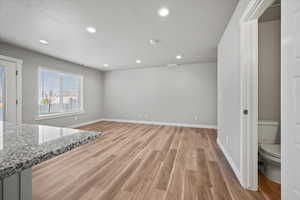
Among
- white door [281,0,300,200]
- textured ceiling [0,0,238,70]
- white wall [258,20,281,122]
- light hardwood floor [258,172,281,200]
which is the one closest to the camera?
white door [281,0,300,200]

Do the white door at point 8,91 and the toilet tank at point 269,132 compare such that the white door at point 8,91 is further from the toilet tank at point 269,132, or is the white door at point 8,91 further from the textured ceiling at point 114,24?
the toilet tank at point 269,132

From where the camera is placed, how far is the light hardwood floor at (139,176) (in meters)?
1.32

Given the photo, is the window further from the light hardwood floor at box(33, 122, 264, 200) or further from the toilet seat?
the toilet seat

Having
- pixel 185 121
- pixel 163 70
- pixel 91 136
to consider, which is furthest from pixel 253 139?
pixel 163 70

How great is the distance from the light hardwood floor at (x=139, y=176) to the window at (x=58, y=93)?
7.86 feet

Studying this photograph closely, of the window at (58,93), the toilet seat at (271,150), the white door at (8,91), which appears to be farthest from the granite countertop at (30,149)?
the window at (58,93)

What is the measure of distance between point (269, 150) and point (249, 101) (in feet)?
2.64

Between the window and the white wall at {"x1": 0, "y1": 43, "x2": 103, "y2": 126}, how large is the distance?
188mm

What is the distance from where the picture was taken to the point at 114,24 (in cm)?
206

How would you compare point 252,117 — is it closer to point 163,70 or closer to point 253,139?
point 253,139

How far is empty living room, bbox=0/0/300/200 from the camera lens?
0.66 metres

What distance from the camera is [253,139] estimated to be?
136 cm

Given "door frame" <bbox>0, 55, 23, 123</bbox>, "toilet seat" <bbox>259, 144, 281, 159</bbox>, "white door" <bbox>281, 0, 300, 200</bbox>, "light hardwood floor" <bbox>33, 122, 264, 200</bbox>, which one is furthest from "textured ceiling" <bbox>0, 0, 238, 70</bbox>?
"light hardwood floor" <bbox>33, 122, 264, 200</bbox>

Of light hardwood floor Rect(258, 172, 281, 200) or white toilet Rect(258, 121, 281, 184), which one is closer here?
light hardwood floor Rect(258, 172, 281, 200)
